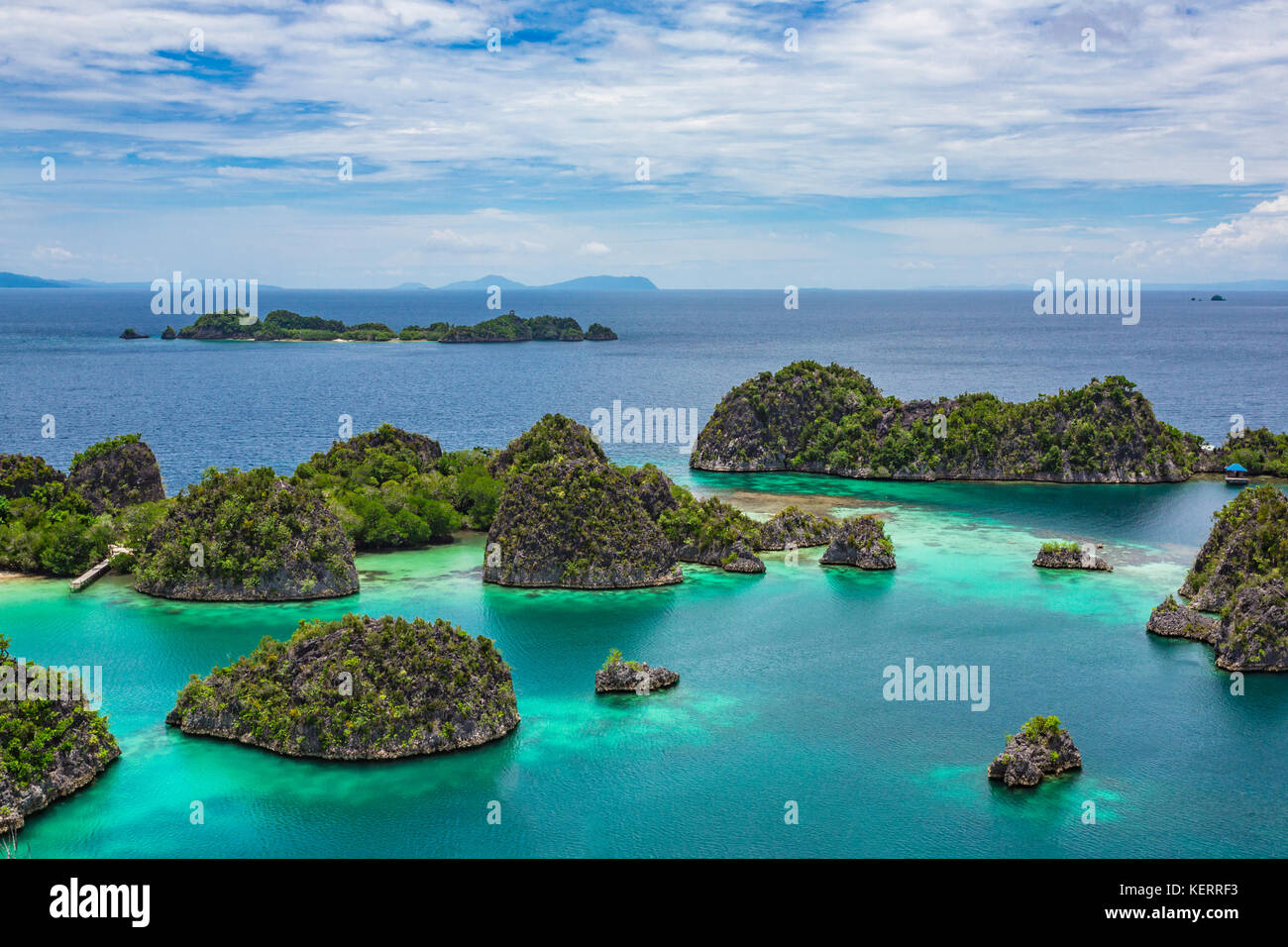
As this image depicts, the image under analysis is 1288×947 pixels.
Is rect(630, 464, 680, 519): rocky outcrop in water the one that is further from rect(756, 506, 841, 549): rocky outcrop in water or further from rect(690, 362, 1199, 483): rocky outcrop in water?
rect(690, 362, 1199, 483): rocky outcrop in water

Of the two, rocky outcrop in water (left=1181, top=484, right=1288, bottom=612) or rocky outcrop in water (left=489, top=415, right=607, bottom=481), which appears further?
rocky outcrop in water (left=489, top=415, right=607, bottom=481)

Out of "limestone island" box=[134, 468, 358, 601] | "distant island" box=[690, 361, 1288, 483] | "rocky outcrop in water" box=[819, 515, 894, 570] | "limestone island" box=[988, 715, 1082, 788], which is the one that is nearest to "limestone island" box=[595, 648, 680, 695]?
"limestone island" box=[988, 715, 1082, 788]

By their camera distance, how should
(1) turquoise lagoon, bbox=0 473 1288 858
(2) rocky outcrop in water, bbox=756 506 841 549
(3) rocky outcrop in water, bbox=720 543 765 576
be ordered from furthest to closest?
1. (2) rocky outcrop in water, bbox=756 506 841 549
2. (3) rocky outcrop in water, bbox=720 543 765 576
3. (1) turquoise lagoon, bbox=0 473 1288 858

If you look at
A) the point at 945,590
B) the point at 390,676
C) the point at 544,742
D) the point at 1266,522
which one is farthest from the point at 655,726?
the point at 1266,522

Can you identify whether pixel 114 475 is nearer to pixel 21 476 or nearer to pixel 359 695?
pixel 21 476

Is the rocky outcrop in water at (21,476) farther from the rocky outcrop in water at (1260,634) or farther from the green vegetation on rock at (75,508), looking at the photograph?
the rocky outcrop in water at (1260,634)

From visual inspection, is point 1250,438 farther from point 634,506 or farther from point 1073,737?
point 1073,737

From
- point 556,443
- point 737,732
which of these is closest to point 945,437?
point 556,443

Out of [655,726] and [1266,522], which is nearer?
[655,726]
